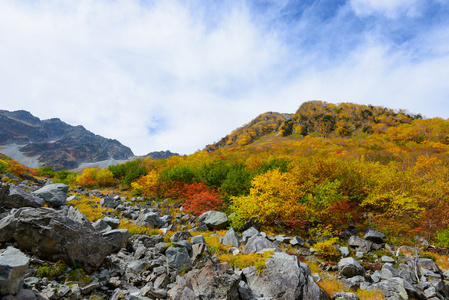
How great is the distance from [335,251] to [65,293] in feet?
31.8

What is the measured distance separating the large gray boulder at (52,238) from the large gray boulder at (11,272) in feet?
4.54

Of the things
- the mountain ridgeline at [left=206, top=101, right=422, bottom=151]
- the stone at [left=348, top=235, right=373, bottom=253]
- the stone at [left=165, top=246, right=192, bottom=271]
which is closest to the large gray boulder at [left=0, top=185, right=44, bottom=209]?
the stone at [left=165, top=246, right=192, bottom=271]

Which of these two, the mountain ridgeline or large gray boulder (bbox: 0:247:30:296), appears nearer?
large gray boulder (bbox: 0:247:30:296)

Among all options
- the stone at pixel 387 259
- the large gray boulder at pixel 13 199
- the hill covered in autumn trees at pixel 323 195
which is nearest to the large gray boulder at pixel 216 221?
the hill covered in autumn trees at pixel 323 195

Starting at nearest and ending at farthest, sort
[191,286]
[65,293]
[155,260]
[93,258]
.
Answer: [65,293], [191,286], [93,258], [155,260]

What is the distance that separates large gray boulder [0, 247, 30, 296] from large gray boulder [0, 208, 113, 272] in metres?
1.38

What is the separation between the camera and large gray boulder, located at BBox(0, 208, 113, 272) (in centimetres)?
488

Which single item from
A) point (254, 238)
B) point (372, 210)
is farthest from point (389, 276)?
point (372, 210)

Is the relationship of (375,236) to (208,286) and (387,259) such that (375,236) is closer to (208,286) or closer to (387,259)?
(387,259)

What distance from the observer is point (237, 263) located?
660cm

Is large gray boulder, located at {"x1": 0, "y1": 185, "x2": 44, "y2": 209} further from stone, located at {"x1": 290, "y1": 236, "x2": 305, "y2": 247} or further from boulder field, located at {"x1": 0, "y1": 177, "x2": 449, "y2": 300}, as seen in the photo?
stone, located at {"x1": 290, "y1": 236, "x2": 305, "y2": 247}

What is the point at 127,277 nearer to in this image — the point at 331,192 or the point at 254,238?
the point at 254,238

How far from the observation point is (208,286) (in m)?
4.71

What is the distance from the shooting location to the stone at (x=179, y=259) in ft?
19.0
